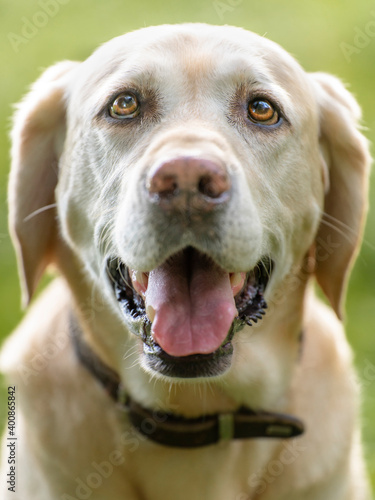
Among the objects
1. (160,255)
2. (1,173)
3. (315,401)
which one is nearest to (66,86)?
(160,255)

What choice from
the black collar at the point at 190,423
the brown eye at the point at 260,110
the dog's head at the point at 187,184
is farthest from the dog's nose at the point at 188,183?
the black collar at the point at 190,423

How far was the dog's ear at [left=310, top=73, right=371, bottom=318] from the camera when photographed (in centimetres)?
354

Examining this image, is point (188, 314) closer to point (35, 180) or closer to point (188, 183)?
point (188, 183)

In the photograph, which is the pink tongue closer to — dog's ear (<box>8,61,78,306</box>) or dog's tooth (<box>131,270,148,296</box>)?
dog's tooth (<box>131,270,148,296</box>)

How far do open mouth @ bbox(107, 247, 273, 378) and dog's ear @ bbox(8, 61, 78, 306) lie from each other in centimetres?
61

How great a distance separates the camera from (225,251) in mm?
2773

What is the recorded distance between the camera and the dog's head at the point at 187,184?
9.02 ft

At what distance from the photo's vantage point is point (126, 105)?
3164 millimetres

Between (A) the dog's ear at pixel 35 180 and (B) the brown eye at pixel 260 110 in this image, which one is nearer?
(B) the brown eye at pixel 260 110

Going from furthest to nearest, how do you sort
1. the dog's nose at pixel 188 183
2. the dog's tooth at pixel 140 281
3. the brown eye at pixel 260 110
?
the brown eye at pixel 260 110, the dog's tooth at pixel 140 281, the dog's nose at pixel 188 183

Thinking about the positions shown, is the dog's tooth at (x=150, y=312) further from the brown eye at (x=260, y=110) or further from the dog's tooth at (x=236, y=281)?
the brown eye at (x=260, y=110)

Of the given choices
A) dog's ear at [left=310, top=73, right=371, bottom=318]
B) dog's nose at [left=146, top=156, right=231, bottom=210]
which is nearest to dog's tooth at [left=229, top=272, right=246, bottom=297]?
dog's nose at [left=146, top=156, right=231, bottom=210]

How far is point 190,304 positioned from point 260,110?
856mm

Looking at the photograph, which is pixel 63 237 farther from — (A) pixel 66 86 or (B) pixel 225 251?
(B) pixel 225 251
